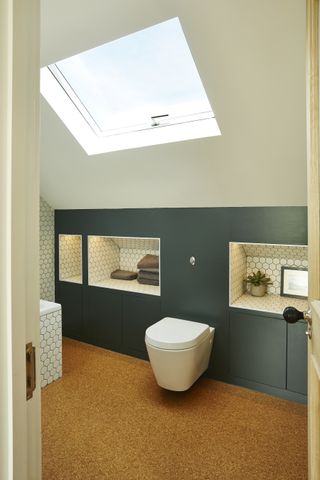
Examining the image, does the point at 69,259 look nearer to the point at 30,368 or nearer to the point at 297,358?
the point at 297,358

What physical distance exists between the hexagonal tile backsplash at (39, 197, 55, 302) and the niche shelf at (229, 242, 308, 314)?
2118 millimetres

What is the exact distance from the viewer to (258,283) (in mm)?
2713

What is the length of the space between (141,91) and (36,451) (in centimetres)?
218

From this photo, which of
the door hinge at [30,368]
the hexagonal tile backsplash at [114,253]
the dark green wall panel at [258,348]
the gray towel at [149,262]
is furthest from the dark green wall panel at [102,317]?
the door hinge at [30,368]

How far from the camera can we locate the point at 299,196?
218cm

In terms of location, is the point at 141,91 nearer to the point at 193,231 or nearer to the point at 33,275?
the point at 193,231

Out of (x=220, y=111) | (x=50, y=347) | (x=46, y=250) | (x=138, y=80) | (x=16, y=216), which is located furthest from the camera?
(x=46, y=250)

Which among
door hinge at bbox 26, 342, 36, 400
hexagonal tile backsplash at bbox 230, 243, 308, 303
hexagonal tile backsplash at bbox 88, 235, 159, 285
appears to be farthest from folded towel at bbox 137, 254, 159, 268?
door hinge at bbox 26, 342, 36, 400

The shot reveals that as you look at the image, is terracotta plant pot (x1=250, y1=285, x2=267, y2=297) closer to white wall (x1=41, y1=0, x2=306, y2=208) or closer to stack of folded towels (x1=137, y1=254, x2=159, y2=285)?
white wall (x1=41, y1=0, x2=306, y2=208)

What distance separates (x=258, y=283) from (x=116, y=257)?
1672 mm

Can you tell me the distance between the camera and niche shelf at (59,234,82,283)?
3.59m

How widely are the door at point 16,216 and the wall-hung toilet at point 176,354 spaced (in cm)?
166

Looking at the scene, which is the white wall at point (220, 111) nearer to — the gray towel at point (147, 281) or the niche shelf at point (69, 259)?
the gray towel at point (147, 281)

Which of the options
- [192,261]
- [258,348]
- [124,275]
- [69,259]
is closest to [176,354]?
[258,348]
